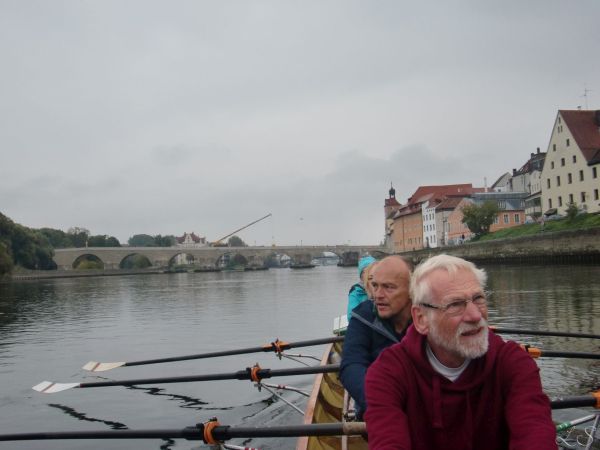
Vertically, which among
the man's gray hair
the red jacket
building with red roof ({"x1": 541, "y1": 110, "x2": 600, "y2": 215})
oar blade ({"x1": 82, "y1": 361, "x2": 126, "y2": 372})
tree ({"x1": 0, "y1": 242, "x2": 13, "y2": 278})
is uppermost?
building with red roof ({"x1": 541, "y1": 110, "x2": 600, "y2": 215})

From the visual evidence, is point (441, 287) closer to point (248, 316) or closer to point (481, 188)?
point (248, 316)

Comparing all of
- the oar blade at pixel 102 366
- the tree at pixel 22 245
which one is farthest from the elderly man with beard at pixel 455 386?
the tree at pixel 22 245

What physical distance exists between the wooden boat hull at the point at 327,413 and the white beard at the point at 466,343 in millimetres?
2601

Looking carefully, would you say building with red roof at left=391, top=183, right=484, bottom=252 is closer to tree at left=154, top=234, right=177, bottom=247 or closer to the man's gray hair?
tree at left=154, top=234, right=177, bottom=247

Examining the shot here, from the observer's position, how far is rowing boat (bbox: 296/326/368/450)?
481cm

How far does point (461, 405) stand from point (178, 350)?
14620mm

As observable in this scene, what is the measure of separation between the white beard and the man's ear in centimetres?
7

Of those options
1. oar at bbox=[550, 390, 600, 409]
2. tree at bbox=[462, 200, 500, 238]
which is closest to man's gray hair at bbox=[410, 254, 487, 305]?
oar at bbox=[550, 390, 600, 409]

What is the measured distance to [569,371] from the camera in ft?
33.4

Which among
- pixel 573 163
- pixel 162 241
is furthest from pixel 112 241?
pixel 573 163

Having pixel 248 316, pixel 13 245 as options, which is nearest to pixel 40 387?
pixel 248 316

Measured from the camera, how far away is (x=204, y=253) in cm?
12394

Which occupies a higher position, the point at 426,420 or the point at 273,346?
the point at 426,420

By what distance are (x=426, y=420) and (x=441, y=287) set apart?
0.60 metres
